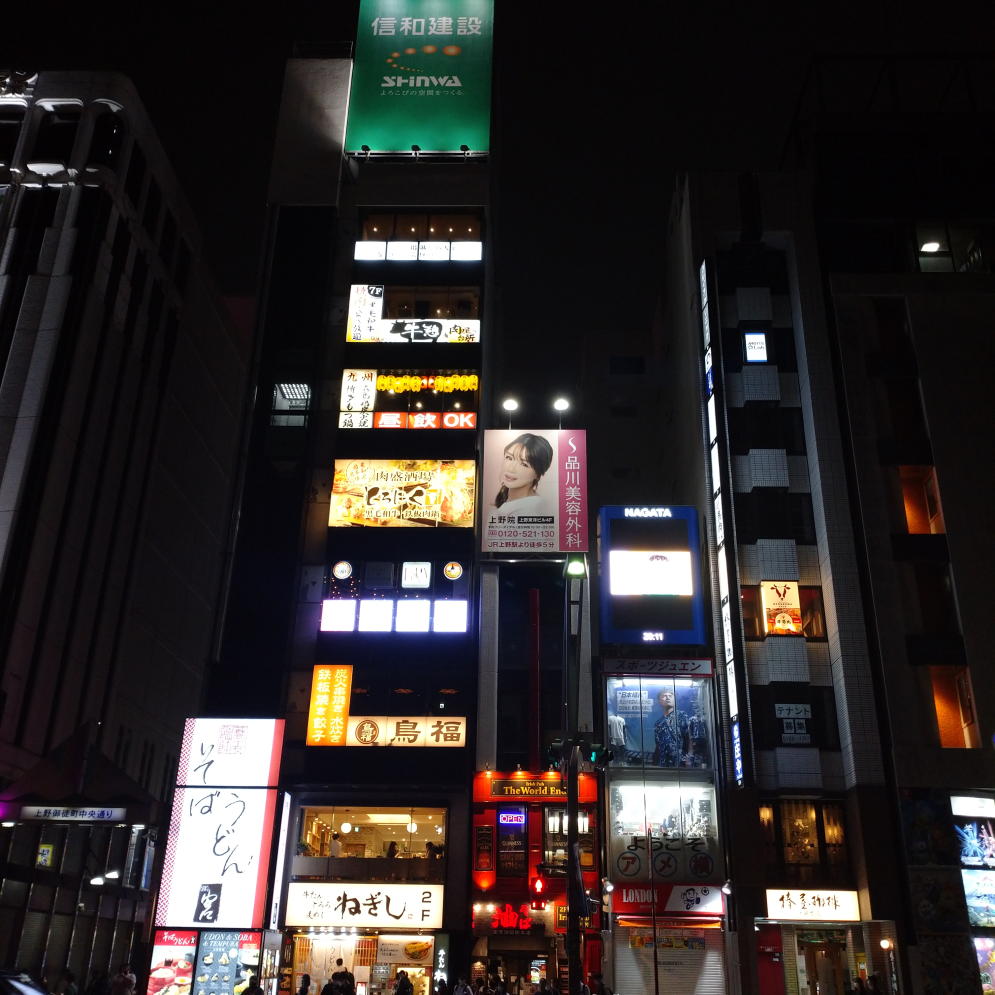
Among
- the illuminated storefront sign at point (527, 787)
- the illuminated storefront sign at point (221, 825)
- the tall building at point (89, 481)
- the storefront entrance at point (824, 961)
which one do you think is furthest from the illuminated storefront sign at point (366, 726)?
the illuminated storefront sign at point (221, 825)

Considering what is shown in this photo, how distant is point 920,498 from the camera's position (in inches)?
1549

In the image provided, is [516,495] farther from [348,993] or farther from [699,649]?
[348,993]

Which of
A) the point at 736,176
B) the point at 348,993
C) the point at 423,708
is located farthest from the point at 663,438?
the point at 348,993

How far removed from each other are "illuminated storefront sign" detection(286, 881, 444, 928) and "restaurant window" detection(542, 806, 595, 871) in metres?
5.06

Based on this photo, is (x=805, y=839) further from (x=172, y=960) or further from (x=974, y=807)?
(x=172, y=960)

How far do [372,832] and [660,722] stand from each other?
523 inches

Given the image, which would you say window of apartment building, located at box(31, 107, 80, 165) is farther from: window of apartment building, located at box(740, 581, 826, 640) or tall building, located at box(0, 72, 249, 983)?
window of apartment building, located at box(740, 581, 826, 640)

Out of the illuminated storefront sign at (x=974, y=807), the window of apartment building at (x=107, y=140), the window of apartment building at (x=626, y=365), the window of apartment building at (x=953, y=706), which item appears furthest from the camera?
the window of apartment building at (x=626, y=365)

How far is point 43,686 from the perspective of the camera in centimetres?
4062

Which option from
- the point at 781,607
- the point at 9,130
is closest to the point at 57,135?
the point at 9,130

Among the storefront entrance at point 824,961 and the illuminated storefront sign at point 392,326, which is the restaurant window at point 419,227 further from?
the storefront entrance at point 824,961

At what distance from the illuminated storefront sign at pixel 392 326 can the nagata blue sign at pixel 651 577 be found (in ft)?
42.2

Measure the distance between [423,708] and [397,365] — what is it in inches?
689

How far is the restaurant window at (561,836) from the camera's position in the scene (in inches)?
1522
